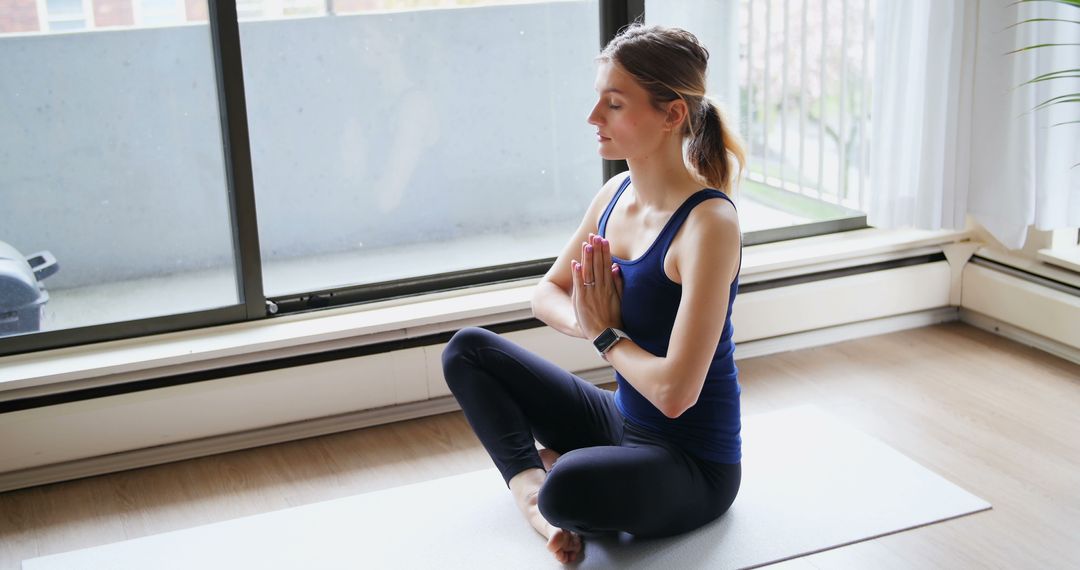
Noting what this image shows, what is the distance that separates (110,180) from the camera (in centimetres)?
287

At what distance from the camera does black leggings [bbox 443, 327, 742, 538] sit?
214cm

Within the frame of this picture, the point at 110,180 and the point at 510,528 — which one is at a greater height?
the point at 110,180

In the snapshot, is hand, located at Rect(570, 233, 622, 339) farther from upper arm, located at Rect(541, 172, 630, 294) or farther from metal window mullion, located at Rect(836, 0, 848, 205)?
metal window mullion, located at Rect(836, 0, 848, 205)

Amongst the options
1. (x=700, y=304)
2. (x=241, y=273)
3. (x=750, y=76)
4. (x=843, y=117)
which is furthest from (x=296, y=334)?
(x=843, y=117)

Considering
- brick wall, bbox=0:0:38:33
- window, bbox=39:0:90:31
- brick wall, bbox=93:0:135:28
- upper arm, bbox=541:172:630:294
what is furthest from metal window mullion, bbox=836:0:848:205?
brick wall, bbox=0:0:38:33

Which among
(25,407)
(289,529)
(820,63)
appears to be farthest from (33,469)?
(820,63)

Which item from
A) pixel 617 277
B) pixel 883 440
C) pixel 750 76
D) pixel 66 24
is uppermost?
pixel 66 24

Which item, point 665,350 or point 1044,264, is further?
point 1044,264

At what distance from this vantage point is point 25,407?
2.70 meters

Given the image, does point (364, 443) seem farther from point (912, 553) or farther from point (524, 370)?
point (912, 553)

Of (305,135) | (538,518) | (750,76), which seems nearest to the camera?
(538,518)

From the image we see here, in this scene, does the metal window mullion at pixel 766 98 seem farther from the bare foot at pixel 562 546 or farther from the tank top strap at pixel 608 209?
the bare foot at pixel 562 546

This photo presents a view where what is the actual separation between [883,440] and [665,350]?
0.89 m

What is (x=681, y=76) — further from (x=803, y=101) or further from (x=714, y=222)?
(x=803, y=101)
